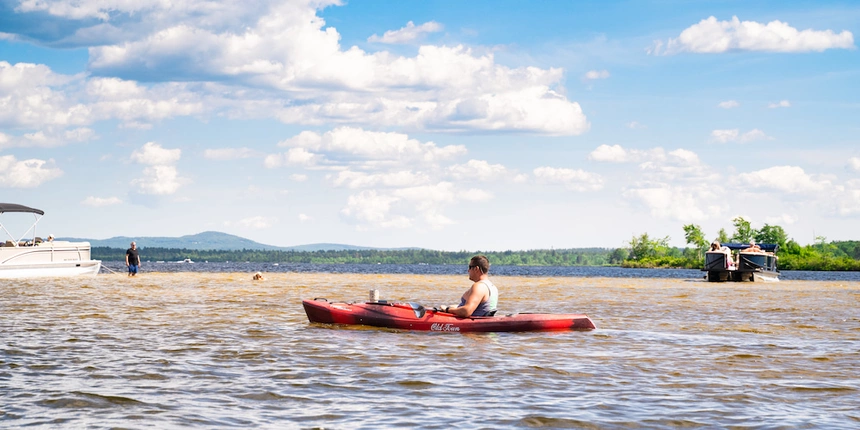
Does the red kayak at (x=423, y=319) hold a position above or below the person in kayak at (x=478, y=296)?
below

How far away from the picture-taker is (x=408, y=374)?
12078mm

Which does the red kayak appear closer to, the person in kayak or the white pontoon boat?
the person in kayak

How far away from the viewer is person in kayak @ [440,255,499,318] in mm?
17188

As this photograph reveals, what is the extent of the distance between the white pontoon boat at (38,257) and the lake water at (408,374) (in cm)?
2140

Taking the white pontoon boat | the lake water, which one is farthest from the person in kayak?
the white pontoon boat

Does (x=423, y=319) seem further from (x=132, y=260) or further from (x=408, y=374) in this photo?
(x=132, y=260)

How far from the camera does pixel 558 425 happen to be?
8.65 m

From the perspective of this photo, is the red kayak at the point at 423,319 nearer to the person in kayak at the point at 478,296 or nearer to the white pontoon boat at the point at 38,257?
the person in kayak at the point at 478,296

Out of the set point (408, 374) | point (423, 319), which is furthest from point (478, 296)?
point (408, 374)

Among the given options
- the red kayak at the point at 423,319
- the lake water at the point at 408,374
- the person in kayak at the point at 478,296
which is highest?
the person in kayak at the point at 478,296

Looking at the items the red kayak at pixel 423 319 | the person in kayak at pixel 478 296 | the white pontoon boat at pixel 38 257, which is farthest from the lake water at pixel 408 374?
the white pontoon boat at pixel 38 257

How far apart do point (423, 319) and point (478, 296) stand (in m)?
1.36

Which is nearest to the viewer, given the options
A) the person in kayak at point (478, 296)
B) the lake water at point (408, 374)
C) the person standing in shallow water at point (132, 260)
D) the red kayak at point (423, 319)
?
the lake water at point (408, 374)

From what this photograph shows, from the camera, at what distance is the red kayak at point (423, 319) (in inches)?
688
